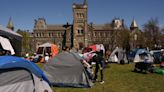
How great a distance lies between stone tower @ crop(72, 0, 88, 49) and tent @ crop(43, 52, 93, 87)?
6154cm

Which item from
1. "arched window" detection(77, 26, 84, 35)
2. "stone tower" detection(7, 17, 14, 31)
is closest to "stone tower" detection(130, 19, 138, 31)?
"arched window" detection(77, 26, 84, 35)

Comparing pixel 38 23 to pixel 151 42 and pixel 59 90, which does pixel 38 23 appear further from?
pixel 59 90

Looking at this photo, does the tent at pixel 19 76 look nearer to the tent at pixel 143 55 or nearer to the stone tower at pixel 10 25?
the tent at pixel 143 55

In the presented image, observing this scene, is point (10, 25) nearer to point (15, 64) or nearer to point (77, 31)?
point (77, 31)

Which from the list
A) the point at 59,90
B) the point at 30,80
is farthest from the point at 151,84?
the point at 30,80

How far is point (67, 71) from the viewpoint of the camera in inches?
473

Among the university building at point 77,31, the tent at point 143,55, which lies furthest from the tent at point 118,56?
the university building at point 77,31

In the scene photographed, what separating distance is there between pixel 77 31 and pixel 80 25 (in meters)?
1.89

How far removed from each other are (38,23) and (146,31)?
38.4m

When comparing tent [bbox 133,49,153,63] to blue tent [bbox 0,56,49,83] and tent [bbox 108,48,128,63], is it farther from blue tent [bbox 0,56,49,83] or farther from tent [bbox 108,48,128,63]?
blue tent [bbox 0,56,49,83]

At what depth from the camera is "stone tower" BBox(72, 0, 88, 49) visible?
74.1 m

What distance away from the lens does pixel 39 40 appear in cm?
8125

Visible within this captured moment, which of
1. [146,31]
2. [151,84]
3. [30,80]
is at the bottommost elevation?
[151,84]

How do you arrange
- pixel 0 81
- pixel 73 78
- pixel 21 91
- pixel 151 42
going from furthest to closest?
pixel 151 42 → pixel 73 78 → pixel 21 91 → pixel 0 81
